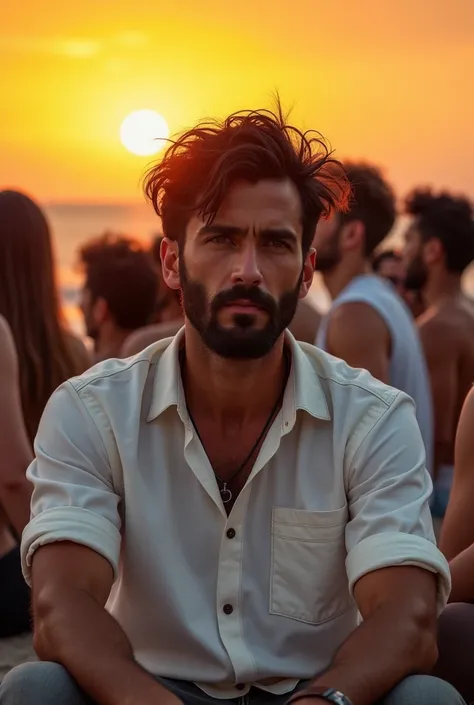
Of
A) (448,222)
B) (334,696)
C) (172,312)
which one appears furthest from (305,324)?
(334,696)

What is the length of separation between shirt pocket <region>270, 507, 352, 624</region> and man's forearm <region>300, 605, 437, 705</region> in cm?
21

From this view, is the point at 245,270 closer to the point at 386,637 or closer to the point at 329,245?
the point at 386,637

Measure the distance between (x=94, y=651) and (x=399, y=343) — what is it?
3.20 metres

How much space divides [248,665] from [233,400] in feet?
1.97

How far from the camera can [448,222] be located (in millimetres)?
7656

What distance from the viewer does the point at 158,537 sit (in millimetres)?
2867

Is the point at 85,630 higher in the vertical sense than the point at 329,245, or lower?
higher

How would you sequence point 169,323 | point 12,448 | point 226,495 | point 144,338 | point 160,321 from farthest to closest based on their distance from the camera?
point 160,321
point 169,323
point 144,338
point 12,448
point 226,495

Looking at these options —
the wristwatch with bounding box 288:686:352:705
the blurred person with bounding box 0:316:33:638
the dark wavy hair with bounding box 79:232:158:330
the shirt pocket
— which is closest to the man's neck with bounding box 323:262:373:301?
the dark wavy hair with bounding box 79:232:158:330

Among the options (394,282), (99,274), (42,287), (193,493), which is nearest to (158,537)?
(193,493)

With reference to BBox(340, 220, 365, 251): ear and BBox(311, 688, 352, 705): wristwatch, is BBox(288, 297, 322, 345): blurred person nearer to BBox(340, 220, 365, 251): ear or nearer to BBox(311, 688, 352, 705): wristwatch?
BBox(340, 220, 365, 251): ear

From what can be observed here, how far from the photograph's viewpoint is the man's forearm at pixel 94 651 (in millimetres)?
2594

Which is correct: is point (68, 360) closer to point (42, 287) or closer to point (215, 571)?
point (42, 287)

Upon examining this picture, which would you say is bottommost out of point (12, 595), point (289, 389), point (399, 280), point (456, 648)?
point (399, 280)
